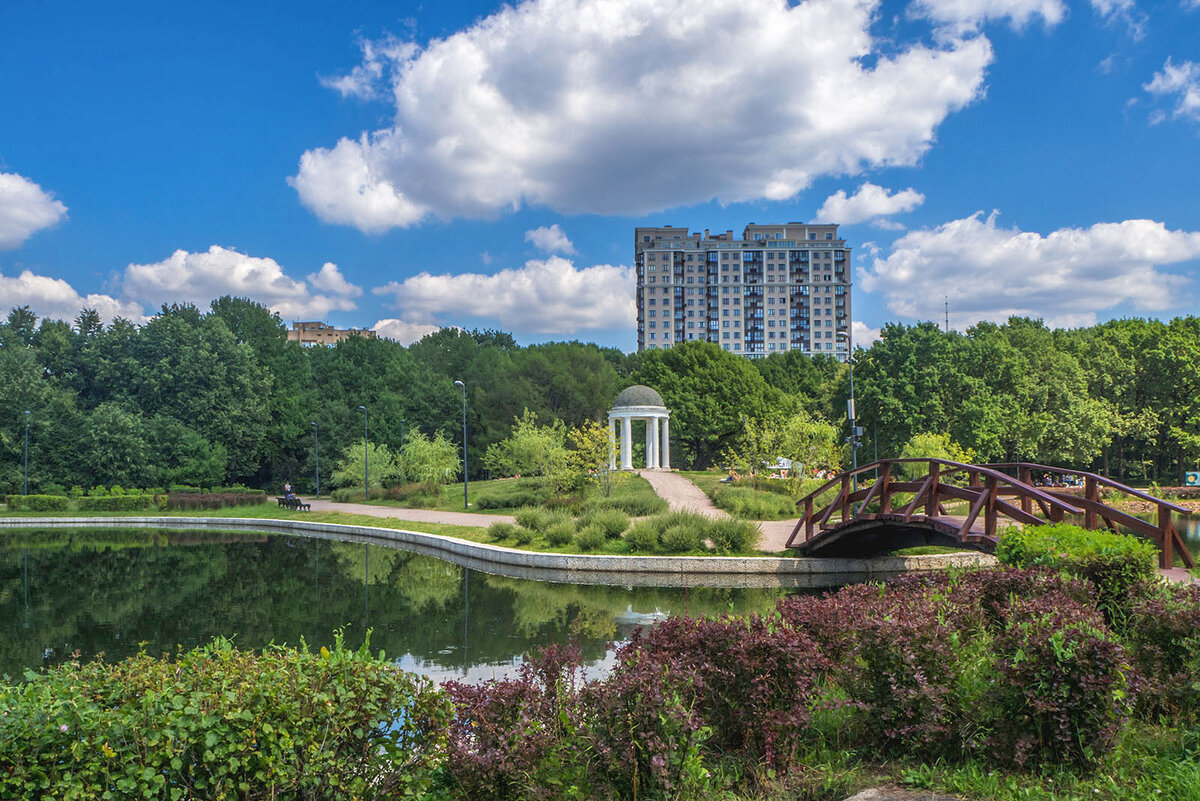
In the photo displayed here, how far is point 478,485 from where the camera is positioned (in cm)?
4481

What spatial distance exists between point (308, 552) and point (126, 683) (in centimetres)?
2223

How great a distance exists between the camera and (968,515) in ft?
43.3

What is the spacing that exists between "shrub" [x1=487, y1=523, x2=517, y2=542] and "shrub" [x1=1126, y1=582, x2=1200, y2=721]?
1807 cm

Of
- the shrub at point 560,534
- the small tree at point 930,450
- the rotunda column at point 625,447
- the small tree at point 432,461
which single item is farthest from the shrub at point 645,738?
the rotunda column at point 625,447

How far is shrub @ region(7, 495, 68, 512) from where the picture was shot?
40.3 m

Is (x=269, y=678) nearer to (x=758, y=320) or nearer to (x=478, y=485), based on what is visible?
(x=478, y=485)

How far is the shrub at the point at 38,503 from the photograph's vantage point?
1588 inches

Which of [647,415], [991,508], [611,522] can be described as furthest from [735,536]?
[647,415]

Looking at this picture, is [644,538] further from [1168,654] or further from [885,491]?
[1168,654]

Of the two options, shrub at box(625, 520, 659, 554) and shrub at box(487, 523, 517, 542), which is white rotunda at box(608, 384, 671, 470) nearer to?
shrub at box(487, 523, 517, 542)

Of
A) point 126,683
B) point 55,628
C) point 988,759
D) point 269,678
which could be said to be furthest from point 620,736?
point 55,628

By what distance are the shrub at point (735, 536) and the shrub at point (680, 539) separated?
0.51m

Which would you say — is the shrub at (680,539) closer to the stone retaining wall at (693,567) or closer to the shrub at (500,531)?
the stone retaining wall at (693,567)

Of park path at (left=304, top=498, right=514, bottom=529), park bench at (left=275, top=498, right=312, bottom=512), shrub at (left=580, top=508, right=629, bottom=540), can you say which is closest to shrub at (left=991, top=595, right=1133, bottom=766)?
shrub at (left=580, top=508, right=629, bottom=540)
